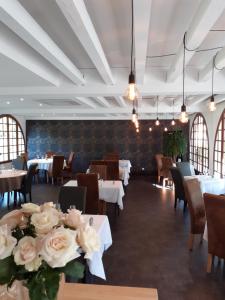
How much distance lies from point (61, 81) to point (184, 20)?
292 centimetres

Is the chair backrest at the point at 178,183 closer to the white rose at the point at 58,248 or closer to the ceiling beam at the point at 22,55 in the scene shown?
the ceiling beam at the point at 22,55

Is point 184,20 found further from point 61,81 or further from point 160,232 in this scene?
point 160,232

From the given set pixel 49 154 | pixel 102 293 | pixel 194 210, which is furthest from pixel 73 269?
pixel 49 154

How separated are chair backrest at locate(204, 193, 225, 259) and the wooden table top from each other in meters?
2.03

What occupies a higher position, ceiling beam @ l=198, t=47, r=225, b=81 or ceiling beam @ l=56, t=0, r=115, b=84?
ceiling beam @ l=198, t=47, r=225, b=81

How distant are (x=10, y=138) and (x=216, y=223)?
985 centimetres

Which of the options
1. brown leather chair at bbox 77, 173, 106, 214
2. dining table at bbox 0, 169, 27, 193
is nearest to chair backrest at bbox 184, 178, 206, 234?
brown leather chair at bbox 77, 173, 106, 214

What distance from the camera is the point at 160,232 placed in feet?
16.0

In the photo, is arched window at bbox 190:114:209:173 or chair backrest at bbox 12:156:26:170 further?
arched window at bbox 190:114:209:173

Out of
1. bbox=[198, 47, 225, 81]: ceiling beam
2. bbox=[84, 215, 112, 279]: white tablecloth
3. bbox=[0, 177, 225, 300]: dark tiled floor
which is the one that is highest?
bbox=[198, 47, 225, 81]: ceiling beam

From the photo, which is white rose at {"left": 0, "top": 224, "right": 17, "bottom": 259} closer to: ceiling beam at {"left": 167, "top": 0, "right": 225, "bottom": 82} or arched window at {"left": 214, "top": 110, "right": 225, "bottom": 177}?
ceiling beam at {"left": 167, "top": 0, "right": 225, "bottom": 82}

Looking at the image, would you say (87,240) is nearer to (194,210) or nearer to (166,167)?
(194,210)

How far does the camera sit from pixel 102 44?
3.60m

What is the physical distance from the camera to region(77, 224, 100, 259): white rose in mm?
1052
